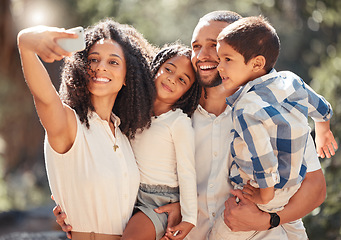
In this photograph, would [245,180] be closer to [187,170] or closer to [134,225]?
[187,170]

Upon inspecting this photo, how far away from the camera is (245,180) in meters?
2.58

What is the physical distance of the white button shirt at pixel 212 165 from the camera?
2729 mm

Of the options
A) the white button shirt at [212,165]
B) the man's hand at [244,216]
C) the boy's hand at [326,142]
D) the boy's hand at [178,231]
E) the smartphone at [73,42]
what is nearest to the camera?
the smartphone at [73,42]

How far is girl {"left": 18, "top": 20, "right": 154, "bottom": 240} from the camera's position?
236 cm

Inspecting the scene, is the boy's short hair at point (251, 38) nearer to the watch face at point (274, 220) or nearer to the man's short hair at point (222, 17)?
the man's short hair at point (222, 17)

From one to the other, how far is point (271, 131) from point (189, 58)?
886 millimetres

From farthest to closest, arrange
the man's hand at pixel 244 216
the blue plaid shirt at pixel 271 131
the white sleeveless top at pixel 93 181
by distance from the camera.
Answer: the man's hand at pixel 244 216 < the white sleeveless top at pixel 93 181 < the blue plaid shirt at pixel 271 131

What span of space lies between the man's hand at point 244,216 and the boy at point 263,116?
0.04m

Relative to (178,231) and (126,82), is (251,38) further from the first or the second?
(178,231)

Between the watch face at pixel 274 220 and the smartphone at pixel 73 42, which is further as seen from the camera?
the watch face at pixel 274 220

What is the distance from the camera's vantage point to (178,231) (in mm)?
2645

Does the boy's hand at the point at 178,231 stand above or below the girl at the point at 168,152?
below

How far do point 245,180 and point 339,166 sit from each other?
2617 millimetres

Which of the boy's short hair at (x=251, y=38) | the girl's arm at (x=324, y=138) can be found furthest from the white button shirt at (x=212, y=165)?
the boy's short hair at (x=251, y=38)
